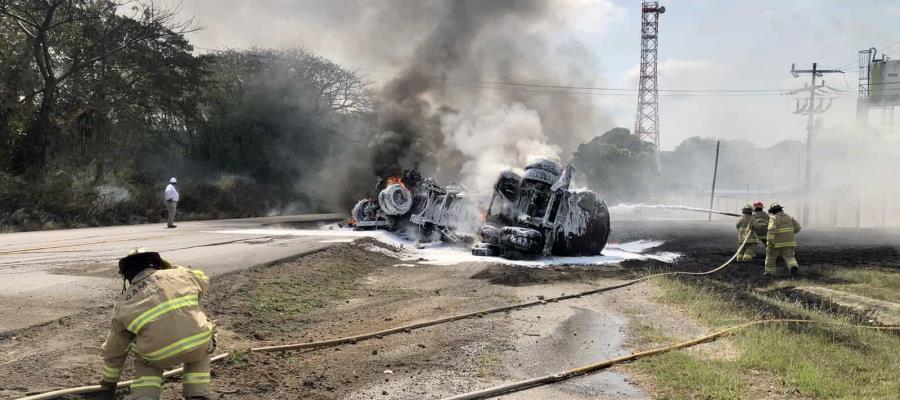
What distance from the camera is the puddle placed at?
5641mm

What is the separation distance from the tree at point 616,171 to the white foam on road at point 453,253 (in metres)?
31.3

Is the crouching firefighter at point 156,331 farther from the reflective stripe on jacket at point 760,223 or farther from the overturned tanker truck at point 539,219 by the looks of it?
the reflective stripe on jacket at point 760,223

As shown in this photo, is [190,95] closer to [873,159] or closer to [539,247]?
[539,247]

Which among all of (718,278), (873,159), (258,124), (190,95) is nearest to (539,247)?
(718,278)

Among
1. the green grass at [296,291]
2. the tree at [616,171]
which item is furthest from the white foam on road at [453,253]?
the tree at [616,171]

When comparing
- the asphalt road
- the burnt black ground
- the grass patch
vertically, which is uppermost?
the burnt black ground

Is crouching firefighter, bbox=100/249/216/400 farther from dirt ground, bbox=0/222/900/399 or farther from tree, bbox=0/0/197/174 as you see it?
tree, bbox=0/0/197/174

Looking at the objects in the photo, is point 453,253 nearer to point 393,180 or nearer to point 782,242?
point 393,180

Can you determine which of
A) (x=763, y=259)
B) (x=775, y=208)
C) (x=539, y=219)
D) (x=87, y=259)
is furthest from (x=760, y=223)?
(x=87, y=259)

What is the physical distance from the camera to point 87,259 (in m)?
11.5

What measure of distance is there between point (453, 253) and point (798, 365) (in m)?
12.4

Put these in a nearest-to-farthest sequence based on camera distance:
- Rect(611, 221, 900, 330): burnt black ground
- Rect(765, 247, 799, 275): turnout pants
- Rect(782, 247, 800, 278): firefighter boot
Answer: Rect(611, 221, 900, 330): burnt black ground → Rect(782, 247, 800, 278): firefighter boot → Rect(765, 247, 799, 275): turnout pants

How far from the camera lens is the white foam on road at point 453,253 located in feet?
52.9

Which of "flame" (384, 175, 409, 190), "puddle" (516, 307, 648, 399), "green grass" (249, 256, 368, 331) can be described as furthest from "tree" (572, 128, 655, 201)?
"puddle" (516, 307, 648, 399)
